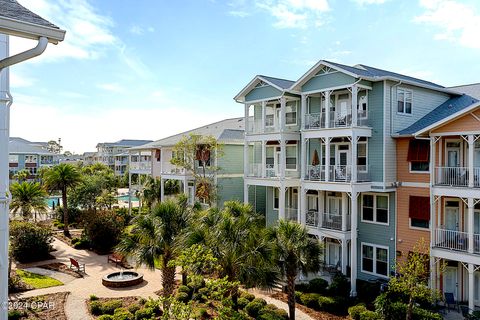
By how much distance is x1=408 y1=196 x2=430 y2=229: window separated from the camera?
20.4 meters

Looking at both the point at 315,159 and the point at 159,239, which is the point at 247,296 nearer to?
the point at 159,239

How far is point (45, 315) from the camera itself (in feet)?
56.7

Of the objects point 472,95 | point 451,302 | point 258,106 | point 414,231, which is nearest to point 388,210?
point 414,231

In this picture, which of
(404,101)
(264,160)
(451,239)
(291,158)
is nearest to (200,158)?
(264,160)

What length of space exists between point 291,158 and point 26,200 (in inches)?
841

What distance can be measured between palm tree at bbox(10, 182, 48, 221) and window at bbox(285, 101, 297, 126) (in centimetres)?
2096

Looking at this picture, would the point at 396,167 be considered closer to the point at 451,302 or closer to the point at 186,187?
the point at 451,302

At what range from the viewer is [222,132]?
34531 millimetres

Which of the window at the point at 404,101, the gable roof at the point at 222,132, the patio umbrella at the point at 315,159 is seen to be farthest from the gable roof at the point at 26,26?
the gable roof at the point at 222,132

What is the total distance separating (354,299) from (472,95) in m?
14.9

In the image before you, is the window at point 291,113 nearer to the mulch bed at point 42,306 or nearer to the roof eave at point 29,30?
the mulch bed at point 42,306

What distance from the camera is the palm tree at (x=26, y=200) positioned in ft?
98.0

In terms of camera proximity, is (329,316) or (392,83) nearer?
(329,316)

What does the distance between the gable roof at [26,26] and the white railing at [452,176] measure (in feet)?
63.7
